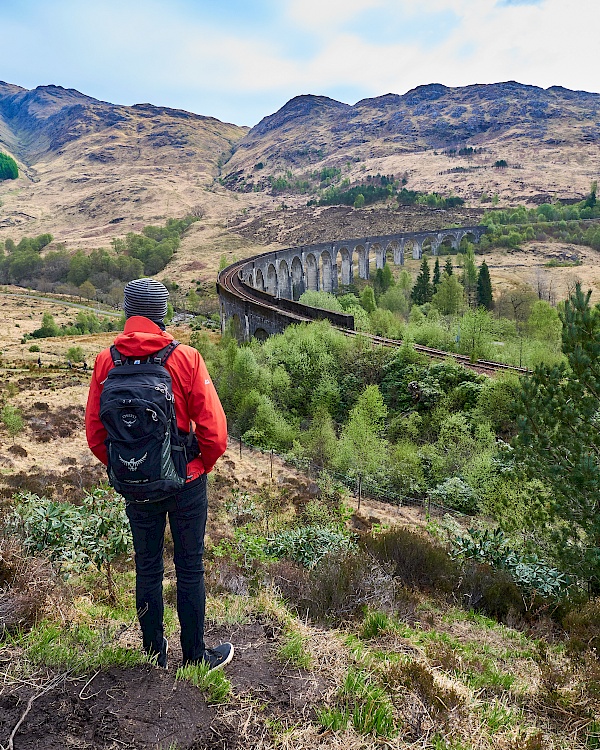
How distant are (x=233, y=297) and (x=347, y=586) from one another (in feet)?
113

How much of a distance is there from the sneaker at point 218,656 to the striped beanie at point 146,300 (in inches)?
83.0

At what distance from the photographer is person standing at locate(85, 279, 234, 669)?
9.02ft

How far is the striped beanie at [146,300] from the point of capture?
2.84 metres

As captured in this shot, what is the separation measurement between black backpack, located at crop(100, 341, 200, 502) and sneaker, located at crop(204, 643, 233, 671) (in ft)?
3.92

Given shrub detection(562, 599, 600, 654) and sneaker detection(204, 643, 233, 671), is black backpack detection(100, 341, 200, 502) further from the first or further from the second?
shrub detection(562, 599, 600, 654)

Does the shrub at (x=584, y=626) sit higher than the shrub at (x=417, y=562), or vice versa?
the shrub at (x=584, y=626)

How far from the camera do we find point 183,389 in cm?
277

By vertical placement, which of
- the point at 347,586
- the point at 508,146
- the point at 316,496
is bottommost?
the point at 316,496

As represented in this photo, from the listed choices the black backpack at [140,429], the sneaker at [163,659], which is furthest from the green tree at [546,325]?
the black backpack at [140,429]

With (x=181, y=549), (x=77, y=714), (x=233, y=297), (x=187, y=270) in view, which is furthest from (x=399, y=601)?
(x=187, y=270)

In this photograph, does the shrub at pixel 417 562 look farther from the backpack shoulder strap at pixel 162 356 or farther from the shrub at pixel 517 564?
the backpack shoulder strap at pixel 162 356

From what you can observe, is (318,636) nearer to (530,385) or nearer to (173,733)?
(173,733)

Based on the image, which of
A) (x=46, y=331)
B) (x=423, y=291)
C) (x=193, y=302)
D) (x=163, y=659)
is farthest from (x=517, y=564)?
(x=193, y=302)

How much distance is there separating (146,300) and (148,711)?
217 centimetres
